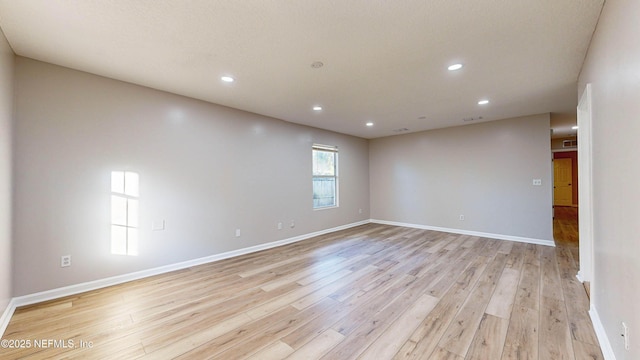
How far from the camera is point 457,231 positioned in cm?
583

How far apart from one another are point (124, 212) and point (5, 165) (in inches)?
43.8

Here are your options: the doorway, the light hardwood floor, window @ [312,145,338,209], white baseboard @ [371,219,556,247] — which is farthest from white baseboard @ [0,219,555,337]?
the doorway

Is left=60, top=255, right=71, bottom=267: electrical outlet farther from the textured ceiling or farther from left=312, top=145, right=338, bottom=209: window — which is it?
left=312, top=145, right=338, bottom=209: window

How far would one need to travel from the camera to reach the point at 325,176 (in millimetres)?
6207

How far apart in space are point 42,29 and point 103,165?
1.47 metres

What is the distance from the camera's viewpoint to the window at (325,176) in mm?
5918

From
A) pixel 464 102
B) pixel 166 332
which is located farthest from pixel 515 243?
pixel 166 332

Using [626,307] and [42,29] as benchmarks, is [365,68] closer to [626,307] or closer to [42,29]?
[626,307]

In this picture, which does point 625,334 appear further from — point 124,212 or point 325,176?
point 325,176

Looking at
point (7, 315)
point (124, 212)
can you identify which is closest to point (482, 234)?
point (124, 212)

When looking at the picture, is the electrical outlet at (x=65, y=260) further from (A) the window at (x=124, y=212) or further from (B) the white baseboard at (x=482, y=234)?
(B) the white baseboard at (x=482, y=234)

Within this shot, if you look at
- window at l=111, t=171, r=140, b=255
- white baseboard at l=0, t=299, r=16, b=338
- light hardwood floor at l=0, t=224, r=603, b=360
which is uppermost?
window at l=111, t=171, r=140, b=255

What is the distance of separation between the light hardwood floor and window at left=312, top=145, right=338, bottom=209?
243 centimetres

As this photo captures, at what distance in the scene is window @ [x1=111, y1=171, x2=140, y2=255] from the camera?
307 centimetres
